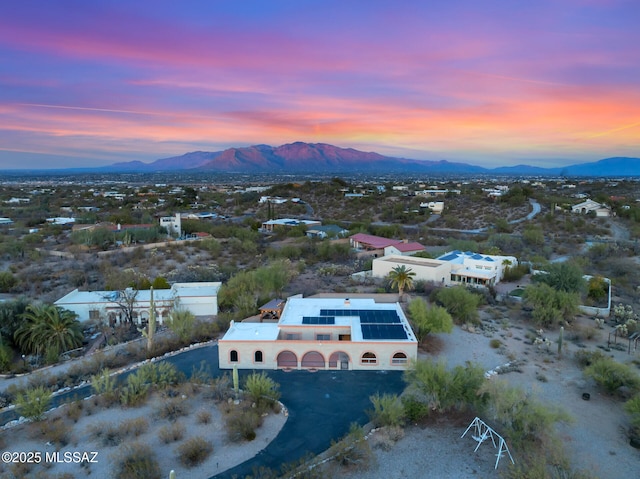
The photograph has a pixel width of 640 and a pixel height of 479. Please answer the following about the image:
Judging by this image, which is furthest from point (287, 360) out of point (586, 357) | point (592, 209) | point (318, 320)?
point (592, 209)

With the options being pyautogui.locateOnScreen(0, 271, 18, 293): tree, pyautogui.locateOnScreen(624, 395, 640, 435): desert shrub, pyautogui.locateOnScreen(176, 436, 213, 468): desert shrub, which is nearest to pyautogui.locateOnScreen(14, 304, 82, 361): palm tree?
pyautogui.locateOnScreen(0, 271, 18, 293): tree

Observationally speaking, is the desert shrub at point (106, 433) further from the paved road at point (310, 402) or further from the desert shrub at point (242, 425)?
the desert shrub at point (242, 425)

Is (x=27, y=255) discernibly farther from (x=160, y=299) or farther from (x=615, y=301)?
(x=615, y=301)

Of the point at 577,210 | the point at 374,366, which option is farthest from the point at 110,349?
the point at 577,210

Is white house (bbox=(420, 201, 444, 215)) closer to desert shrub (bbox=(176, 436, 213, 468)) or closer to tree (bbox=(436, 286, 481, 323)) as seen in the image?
tree (bbox=(436, 286, 481, 323))

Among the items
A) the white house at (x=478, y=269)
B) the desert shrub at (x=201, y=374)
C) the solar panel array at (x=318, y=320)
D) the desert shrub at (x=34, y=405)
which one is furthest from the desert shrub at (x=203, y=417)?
the white house at (x=478, y=269)

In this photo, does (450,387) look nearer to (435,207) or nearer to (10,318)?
(10,318)

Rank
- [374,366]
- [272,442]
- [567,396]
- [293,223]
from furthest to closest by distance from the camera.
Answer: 1. [293,223]
2. [374,366]
3. [567,396]
4. [272,442]
